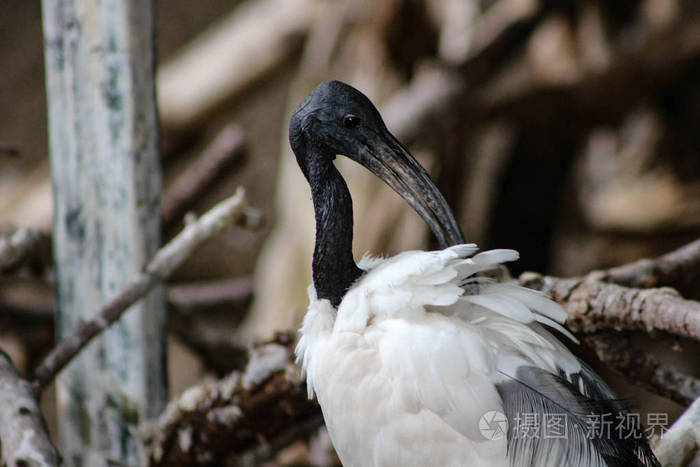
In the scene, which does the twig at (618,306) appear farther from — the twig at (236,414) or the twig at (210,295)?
the twig at (210,295)

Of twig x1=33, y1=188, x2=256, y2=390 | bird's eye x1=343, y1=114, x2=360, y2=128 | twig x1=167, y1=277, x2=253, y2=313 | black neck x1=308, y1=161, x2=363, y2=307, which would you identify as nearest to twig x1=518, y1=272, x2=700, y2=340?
black neck x1=308, y1=161, x2=363, y2=307

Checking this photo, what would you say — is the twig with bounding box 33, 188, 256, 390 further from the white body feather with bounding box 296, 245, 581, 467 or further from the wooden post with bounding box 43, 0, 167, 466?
the white body feather with bounding box 296, 245, 581, 467

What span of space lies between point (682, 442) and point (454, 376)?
1.43 feet

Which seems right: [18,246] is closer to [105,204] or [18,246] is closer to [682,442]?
[105,204]

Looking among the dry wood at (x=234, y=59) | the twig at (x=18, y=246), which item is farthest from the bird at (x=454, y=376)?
the dry wood at (x=234, y=59)

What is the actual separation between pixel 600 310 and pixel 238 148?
1901 millimetres

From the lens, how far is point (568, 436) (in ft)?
5.49

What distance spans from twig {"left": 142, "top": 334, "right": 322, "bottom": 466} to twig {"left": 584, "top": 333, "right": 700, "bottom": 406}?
2.41ft

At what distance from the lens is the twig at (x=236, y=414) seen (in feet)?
Result: 7.27

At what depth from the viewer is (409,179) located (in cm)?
199

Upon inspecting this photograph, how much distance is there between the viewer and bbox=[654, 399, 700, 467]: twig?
5.39 feet

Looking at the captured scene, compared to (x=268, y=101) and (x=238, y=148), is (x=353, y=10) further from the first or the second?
(x=268, y=101)

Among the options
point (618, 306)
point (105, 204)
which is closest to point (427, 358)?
point (618, 306)

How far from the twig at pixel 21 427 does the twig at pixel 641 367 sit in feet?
4.14
